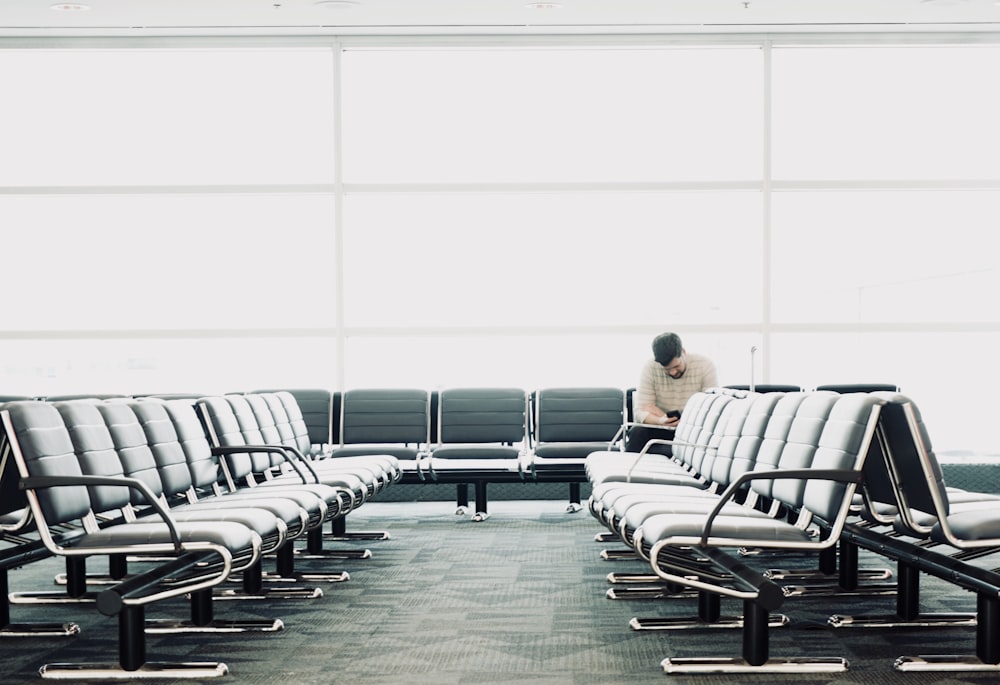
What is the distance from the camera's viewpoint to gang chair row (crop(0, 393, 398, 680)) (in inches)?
122

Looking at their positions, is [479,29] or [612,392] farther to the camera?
[479,29]

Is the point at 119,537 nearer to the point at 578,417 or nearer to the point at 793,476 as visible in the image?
the point at 793,476

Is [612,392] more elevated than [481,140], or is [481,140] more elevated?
[481,140]

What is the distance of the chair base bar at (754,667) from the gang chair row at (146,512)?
4.41 ft

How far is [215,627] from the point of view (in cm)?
364

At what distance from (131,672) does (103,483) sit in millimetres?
566

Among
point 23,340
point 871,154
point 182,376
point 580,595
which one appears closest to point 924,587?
point 580,595

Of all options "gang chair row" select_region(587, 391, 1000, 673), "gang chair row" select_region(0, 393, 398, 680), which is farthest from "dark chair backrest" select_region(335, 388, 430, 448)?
"gang chair row" select_region(587, 391, 1000, 673)

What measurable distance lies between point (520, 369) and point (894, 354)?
2.78m

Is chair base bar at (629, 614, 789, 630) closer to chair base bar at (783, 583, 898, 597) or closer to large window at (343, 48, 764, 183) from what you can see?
chair base bar at (783, 583, 898, 597)

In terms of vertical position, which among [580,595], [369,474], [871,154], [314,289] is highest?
[871,154]

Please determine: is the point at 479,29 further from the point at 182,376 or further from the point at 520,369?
the point at 182,376

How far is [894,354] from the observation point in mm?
7762

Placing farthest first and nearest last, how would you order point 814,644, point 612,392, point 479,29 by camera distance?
point 479,29 < point 612,392 < point 814,644
